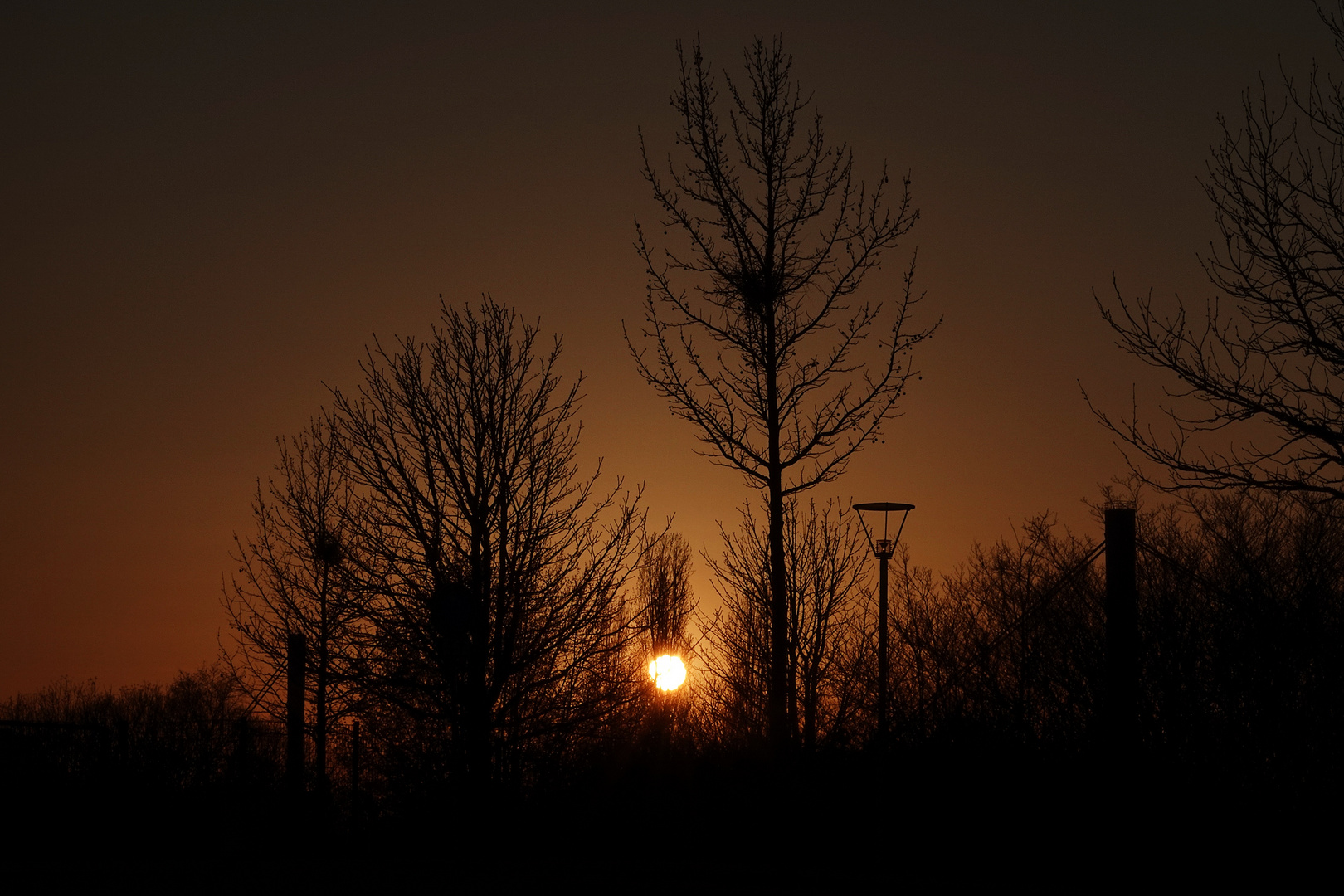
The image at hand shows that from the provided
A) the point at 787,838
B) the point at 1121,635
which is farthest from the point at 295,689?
the point at 1121,635

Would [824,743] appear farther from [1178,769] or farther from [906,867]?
[1178,769]

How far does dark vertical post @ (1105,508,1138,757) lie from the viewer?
345 inches

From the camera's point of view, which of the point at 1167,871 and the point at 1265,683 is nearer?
the point at 1167,871

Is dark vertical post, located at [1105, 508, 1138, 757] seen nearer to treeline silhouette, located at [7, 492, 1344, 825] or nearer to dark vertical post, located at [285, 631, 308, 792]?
treeline silhouette, located at [7, 492, 1344, 825]

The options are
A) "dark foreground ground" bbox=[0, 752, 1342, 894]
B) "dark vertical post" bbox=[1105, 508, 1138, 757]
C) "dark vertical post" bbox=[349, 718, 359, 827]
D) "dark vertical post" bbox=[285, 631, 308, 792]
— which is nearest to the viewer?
"dark vertical post" bbox=[1105, 508, 1138, 757]

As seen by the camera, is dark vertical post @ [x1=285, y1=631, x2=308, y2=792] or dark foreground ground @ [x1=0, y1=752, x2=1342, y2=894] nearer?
dark foreground ground @ [x1=0, y1=752, x2=1342, y2=894]

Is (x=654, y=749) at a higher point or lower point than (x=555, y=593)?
lower

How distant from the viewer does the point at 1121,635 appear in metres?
8.76

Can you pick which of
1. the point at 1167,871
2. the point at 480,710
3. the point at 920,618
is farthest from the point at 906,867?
the point at 920,618

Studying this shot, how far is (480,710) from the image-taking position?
43.8ft

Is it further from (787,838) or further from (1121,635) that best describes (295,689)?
(1121,635)

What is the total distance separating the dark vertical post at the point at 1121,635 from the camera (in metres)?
8.77

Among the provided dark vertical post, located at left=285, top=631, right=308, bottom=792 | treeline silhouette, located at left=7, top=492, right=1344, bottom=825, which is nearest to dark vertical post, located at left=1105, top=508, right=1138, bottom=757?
treeline silhouette, located at left=7, top=492, right=1344, bottom=825

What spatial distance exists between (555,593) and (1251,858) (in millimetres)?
7801
